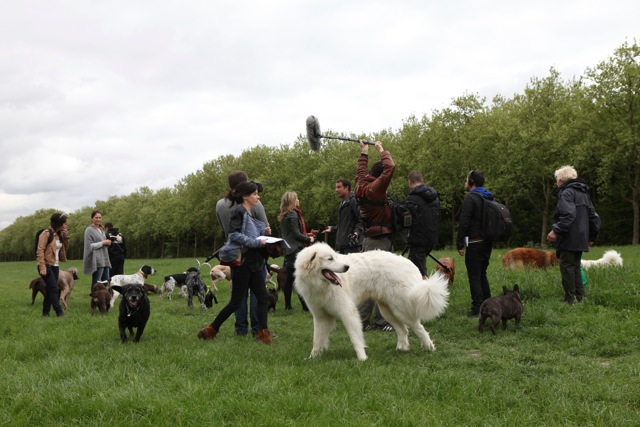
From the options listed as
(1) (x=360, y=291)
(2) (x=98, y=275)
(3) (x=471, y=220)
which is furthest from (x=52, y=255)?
(3) (x=471, y=220)

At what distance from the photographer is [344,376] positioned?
4664mm

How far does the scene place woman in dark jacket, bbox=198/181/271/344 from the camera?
6.70 meters

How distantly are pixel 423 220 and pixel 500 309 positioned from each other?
1.75 metres

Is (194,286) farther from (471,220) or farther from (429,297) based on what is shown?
(429,297)

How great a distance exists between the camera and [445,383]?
4434mm

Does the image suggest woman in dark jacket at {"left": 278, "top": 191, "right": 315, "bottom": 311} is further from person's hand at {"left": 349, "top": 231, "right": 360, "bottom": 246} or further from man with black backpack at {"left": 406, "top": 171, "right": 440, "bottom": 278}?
man with black backpack at {"left": 406, "top": 171, "right": 440, "bottom": 278}

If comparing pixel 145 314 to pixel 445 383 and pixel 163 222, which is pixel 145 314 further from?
pixel 163 222

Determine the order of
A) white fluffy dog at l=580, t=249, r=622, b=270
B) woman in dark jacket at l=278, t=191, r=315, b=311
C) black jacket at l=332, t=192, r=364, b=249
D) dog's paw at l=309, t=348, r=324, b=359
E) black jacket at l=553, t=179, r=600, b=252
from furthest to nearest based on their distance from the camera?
white fluffy dog at l=580, t=249, r=622, b=270 → woman in dark jacket at l=278, t=191, r=315, b=311 → black jacket at l=332, t=192, r=364, b=249 → black jacket at l=553, t=179, r=600, b=252 → dog's paw at l=309, t=348, r=324, b=359

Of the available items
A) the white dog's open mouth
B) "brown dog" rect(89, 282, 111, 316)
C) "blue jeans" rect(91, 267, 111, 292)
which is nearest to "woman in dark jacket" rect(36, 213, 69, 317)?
"brown dog" rect(89, 282, 111, 316)

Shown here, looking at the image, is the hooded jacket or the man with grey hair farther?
the hooded jacket

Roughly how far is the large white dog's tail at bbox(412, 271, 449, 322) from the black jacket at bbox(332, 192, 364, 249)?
7.70 ft

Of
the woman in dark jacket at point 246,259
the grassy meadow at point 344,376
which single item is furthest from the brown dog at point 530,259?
the woman in dark jacket at point 246,259

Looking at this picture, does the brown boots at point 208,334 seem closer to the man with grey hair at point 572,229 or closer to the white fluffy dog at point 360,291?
the white fluffy dog at point 360,291

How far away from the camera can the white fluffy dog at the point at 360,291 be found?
5.73 metres
